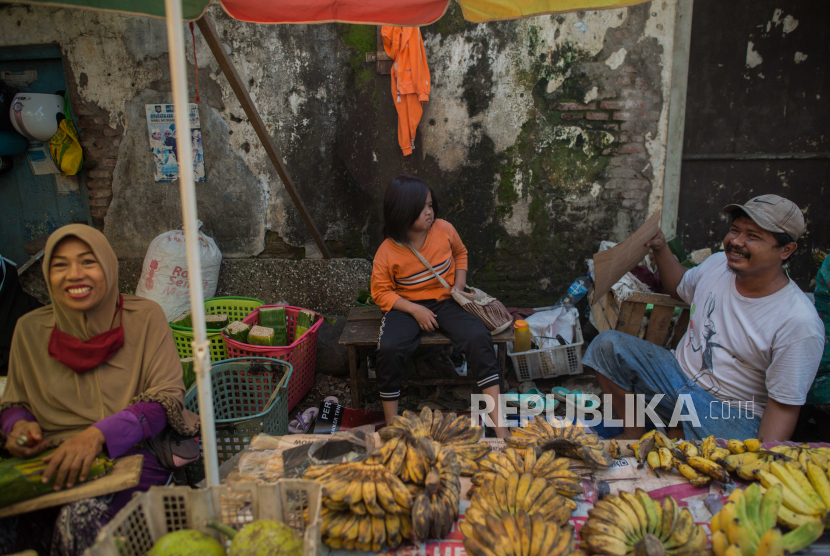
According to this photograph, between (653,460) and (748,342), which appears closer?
(653,460)

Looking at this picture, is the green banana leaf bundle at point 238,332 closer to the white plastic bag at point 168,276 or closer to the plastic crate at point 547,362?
the white plastic bag at point 168,276

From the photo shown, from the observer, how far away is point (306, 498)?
156 centimetres

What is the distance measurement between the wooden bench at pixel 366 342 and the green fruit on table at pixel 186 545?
6.41 ft

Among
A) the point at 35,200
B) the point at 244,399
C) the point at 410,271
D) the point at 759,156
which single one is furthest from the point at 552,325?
the point at 35,200

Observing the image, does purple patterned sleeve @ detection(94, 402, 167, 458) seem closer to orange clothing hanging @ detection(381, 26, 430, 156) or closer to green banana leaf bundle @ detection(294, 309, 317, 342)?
green banana leaf bundle @ detection(294, 309, 317, 342)

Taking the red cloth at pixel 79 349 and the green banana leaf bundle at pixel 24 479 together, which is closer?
the green banana leaf bundle at pixel 24 479

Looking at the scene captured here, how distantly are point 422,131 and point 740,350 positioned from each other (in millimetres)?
3110

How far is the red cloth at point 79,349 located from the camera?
201cm

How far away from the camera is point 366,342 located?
3.34 meters

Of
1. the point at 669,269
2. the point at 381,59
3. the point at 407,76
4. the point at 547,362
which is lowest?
the point at 547,362

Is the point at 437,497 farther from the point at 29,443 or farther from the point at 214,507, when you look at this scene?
the point at 29,443

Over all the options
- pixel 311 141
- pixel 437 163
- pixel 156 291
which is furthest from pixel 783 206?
pixel 156 291

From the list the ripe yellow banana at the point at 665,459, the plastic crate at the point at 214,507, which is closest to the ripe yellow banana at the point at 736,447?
the ripe yellow banana at the point at 665,459

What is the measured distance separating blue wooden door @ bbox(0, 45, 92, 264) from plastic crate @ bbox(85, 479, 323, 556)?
4505 millimetres
